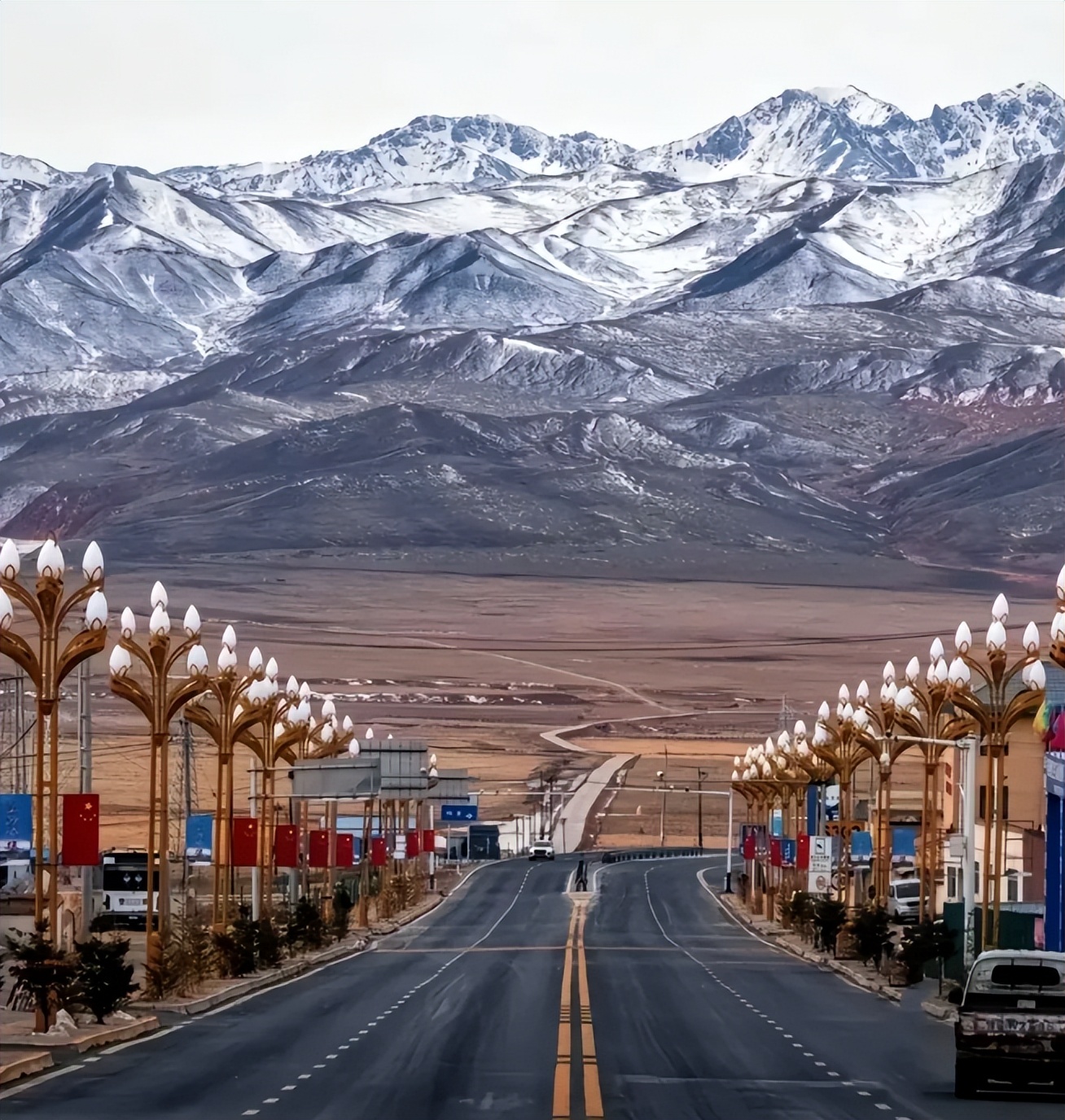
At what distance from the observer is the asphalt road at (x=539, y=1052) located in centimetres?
2716

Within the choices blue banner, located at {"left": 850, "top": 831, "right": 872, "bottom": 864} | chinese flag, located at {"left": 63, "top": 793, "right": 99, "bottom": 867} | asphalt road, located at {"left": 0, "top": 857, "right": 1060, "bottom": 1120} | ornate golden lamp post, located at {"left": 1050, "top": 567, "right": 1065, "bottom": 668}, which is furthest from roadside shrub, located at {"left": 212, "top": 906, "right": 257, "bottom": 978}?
blue banner, located at {"left": 850, "top": 831, "right": 872, "bottom": 864}

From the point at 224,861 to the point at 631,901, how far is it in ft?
181

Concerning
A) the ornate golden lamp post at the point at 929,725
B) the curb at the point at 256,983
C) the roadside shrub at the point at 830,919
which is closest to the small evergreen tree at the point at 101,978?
the curb at the point at 256,983

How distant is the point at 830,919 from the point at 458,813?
7373 centimetres

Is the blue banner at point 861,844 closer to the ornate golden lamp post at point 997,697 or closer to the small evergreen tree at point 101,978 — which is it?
the ornate golden lamp post at point 997,697

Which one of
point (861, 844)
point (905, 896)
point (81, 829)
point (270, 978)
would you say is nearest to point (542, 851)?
point (905, 896)

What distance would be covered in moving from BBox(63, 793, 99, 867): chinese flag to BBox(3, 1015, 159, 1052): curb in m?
2.80

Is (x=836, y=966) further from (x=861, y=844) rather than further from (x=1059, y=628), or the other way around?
(x=1059, y=628)

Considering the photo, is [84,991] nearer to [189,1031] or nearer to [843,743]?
[189,1031]

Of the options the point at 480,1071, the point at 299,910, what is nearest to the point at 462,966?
the point at 299,910

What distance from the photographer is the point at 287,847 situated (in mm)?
69812

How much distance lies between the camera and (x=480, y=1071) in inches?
1253

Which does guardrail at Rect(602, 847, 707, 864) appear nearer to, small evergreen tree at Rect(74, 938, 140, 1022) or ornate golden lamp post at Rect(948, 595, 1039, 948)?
ornate golden lamp post at Rect(948, 595, 1039, 948)

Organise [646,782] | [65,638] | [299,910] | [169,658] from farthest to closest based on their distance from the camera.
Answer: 1. [646,782]
2. [65,638]
3. [299,910]
4. [169,658]
